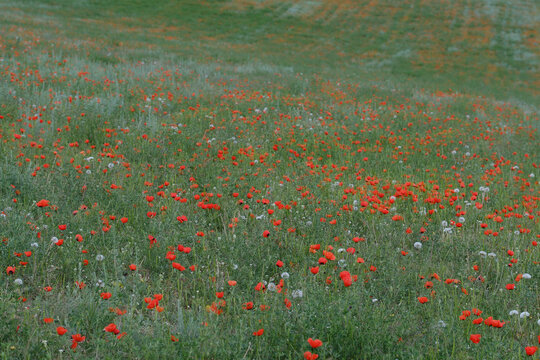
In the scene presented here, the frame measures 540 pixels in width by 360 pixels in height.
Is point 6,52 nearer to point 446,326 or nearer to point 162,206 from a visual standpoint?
point 162,206

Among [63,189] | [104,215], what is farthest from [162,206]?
[63,189]

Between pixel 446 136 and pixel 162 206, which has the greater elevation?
pixel 162 206

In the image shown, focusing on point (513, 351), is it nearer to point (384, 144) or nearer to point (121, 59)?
point (384, 144)

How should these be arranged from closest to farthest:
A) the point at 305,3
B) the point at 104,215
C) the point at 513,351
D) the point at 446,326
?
the point at 513,351 → the point at 446,326 → the point at 104,215 → the point at 305,3

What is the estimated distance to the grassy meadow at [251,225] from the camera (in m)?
2.55

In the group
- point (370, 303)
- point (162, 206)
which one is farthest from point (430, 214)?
point (162, 206)

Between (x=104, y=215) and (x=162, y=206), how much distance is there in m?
0.51

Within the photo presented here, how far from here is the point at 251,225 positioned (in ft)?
13.4

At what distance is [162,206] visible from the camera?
159 inches

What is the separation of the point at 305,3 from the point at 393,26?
9.99 metres

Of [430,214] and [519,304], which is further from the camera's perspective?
[430,214]

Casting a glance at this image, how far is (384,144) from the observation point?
7668 millimetres

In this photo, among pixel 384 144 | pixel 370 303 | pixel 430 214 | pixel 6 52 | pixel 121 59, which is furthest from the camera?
pixel 121 59

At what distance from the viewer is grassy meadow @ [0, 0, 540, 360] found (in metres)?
2.55
